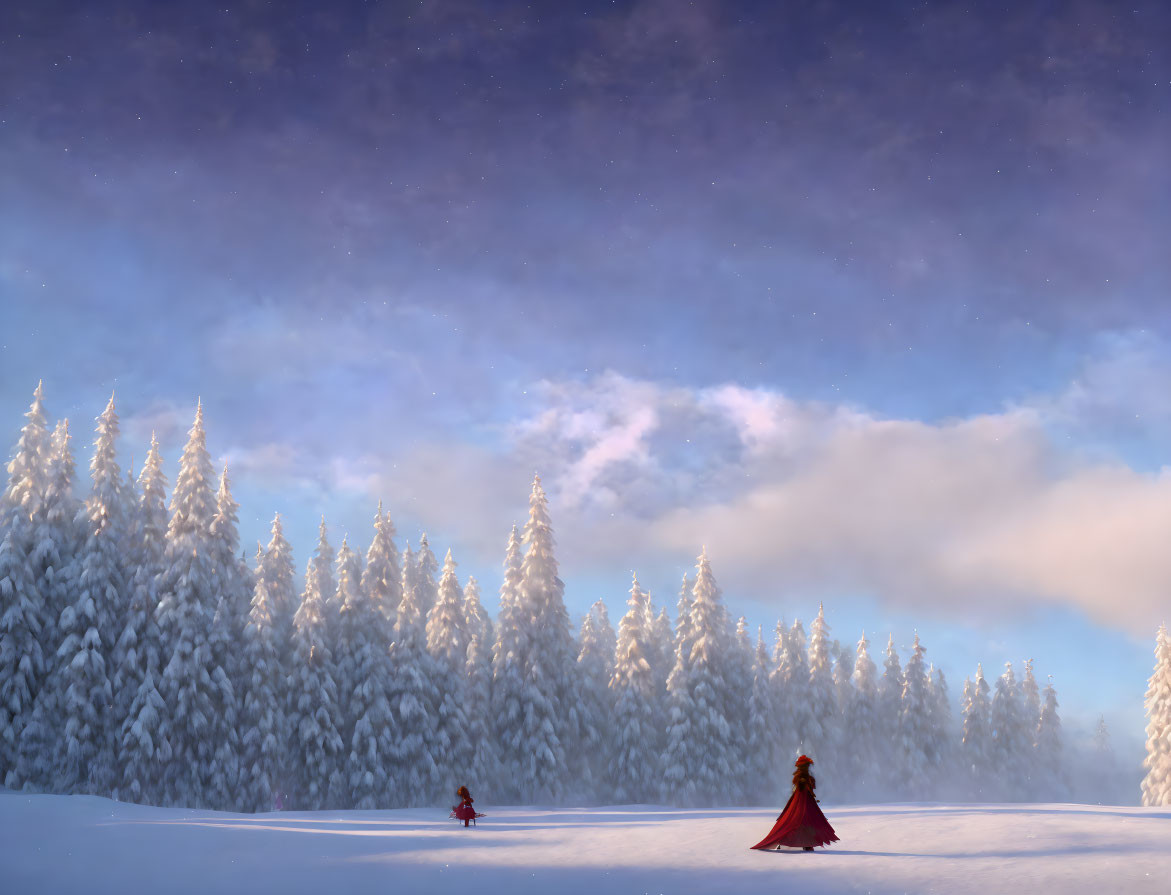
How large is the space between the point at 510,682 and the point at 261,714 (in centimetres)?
1236

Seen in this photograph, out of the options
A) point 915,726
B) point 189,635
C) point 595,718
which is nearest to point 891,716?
point 915,726

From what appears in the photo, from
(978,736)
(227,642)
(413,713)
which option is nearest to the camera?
(227,642)

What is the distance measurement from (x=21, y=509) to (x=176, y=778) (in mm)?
13281

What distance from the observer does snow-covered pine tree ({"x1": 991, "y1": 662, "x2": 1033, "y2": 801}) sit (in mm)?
78812

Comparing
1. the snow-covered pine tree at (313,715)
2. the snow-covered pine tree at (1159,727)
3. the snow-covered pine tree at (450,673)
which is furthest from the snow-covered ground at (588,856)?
the snow-covered pine tree at (1159,727)

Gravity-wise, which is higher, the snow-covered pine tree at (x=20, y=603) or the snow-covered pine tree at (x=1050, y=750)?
the snow-covered pine tree at (x=20, y=603)

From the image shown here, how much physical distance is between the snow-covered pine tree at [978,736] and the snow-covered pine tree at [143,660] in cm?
6671

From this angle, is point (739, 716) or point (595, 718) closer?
point (595, 718)

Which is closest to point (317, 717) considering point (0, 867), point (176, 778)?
point (176, 778)

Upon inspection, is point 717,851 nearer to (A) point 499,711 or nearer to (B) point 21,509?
(A) point 499,711

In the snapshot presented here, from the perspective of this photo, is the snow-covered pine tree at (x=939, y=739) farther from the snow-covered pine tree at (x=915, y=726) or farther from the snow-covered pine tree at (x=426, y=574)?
the snow-covered pine tree at (x=426, y=574)

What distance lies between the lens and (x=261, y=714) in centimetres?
3988

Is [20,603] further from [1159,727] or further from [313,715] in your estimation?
[1159,727]

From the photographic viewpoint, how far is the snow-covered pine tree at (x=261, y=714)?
3894cm
